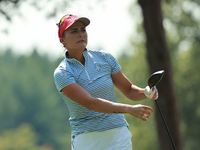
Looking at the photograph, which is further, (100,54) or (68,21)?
(100,54)

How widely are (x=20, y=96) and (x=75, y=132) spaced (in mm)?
74334

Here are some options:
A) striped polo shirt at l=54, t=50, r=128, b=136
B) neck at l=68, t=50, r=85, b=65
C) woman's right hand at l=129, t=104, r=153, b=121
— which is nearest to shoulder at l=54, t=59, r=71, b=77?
striped polo shirt at l=54, t=50, r=128, b=136

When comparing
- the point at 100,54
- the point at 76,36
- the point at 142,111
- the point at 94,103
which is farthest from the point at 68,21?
the point at 142,111

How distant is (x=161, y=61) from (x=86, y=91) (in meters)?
4.70

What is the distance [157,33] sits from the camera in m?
8.19

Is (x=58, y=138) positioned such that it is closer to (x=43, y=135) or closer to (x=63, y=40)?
(x=43, y=135)

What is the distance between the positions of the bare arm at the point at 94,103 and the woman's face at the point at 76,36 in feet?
1.46

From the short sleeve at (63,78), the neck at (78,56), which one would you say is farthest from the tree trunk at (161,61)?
the short sleeve at (63,78)

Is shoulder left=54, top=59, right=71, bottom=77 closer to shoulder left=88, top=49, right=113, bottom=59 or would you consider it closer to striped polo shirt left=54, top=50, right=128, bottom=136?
striped polo shirt left=54, top=50, right=128, bottom=136

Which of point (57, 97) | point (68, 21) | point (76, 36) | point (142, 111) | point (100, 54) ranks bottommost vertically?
point (57, 97)

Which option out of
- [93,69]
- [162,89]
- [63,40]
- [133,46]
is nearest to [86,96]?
[93,69]

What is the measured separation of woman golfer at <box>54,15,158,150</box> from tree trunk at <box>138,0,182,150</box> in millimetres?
4201

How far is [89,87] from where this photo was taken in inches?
146

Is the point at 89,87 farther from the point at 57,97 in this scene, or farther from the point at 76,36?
the point at 57,97
